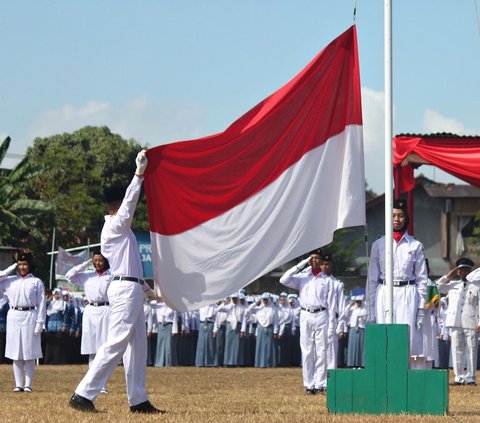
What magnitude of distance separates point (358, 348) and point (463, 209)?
140 feet

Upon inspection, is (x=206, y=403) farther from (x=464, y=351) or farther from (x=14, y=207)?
(x=14, y=207)

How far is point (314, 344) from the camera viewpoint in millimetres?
19000

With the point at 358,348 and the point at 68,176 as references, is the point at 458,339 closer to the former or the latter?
the point at 358,348

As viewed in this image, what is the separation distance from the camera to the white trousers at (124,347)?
1294cm

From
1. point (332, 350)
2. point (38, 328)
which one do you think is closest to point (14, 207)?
point (38, 328)

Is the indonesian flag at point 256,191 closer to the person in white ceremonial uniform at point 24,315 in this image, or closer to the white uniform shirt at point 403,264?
the white uniform shirt at point 403,264

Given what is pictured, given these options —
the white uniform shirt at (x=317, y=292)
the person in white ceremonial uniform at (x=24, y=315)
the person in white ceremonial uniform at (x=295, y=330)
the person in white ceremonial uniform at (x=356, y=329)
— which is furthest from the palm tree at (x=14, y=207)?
the white uniform shirt at (x=317, y=292)

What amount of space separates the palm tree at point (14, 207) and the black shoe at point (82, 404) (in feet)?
103

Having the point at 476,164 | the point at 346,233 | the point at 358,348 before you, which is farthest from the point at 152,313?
the point at 346,233

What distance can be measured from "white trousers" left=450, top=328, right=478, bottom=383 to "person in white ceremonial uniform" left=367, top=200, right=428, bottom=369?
24.7 ft

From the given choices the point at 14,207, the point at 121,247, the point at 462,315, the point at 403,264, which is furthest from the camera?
the point at 14,207

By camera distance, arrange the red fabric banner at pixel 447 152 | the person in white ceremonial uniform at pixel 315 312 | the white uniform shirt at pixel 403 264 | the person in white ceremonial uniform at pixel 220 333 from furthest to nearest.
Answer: the person in white ceremonial uniform at pixel 220 333 → the person in white ceremonial uniform at pixel 315 312 → the red fabric banner at pixel 447 152 → the white uniform shirt at pixel 403 264

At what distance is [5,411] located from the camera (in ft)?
44.1

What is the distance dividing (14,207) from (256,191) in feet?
107
